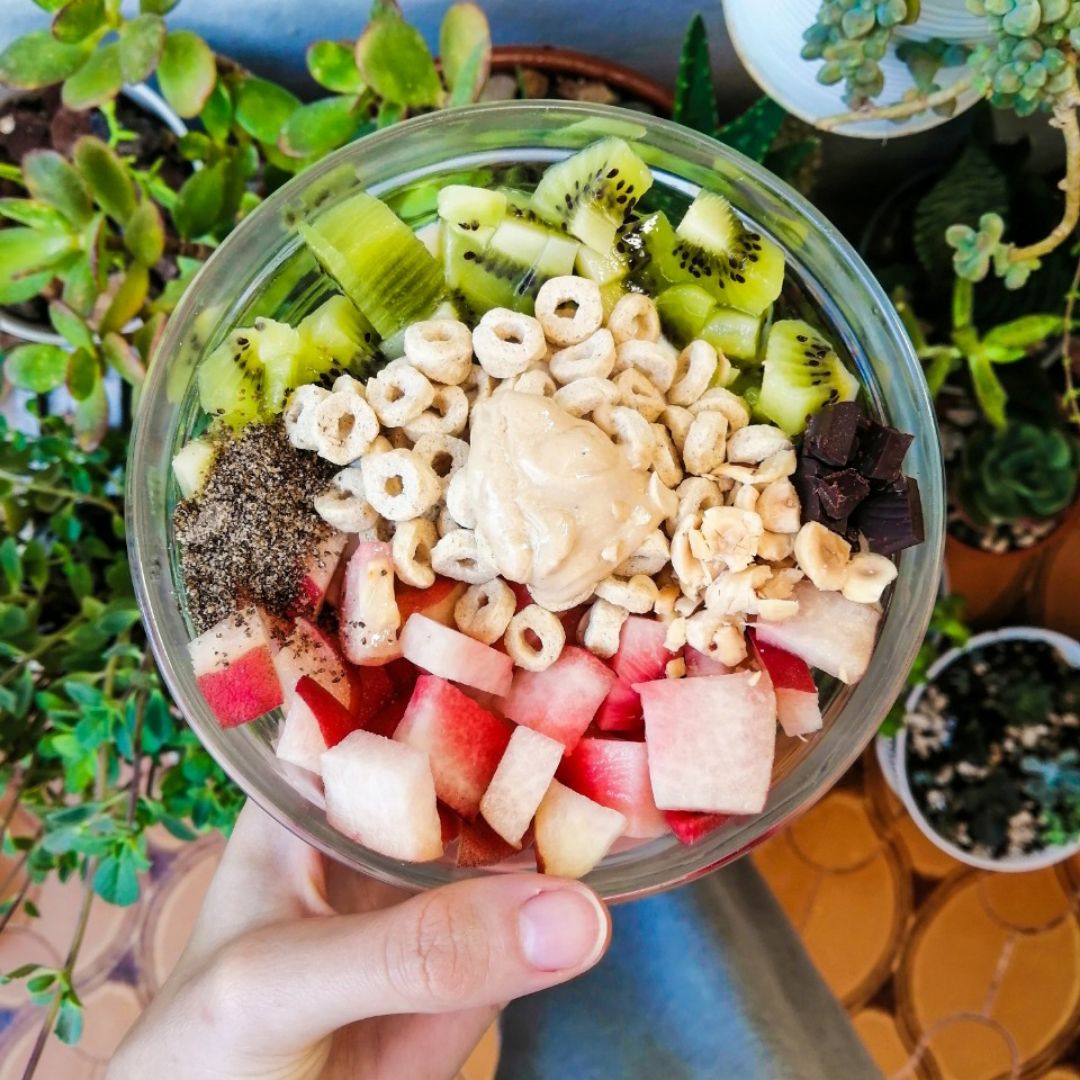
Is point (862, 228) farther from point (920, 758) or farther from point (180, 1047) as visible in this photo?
point (180, 1047)

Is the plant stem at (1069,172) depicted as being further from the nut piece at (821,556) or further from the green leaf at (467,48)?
the green leaf at (467,48)

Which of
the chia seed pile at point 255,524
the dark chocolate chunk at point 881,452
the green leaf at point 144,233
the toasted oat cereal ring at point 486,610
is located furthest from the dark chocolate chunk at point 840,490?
the green leaf at point 144,233

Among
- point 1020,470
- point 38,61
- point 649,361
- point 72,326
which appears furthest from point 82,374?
point 1020,470

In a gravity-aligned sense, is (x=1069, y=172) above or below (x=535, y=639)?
above

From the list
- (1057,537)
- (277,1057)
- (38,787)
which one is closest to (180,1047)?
(277,1057)

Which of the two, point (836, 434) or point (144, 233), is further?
point (144, 233)

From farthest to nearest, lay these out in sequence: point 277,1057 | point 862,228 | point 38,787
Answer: point 862,228
point 38,787
point 277,1057

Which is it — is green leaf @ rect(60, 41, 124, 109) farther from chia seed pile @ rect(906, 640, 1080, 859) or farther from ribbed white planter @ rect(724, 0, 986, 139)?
chia seed pile @ rect(906, 640, 1080, 859)

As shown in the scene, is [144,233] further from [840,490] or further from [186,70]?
[840,490]
